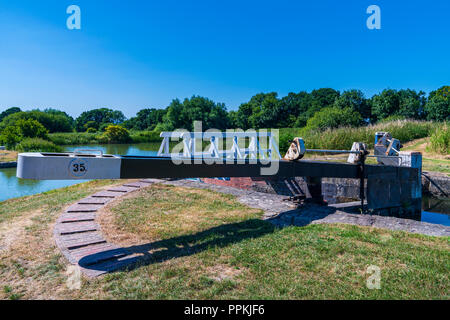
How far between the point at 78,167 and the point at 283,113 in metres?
49.4

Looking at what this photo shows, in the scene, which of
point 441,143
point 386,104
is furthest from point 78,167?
point 386,104

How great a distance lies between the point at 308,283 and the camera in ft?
8.21

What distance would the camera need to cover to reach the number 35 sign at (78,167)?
292 centimetres

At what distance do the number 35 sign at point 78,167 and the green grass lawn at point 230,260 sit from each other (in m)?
0.96

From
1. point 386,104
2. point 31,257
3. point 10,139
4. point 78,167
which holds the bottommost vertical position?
point 31,257

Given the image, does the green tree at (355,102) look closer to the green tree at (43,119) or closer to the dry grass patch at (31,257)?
the dry grass patch at (31,257)

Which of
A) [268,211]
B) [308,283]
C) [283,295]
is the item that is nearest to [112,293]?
[283,295]

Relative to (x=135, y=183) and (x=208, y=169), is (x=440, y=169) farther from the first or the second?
(x=135, y=183)

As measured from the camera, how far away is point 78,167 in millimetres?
2971

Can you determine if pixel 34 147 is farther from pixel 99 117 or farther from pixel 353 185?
pixel 99 117

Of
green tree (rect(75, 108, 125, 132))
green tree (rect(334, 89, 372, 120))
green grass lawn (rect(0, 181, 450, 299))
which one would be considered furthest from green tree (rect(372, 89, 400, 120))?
green tree (rect(75, 108, 125, 132))

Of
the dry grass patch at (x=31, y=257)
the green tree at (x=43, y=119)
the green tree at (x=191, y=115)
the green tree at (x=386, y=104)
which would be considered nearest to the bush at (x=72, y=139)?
the green tree at (x=191, y=115)
